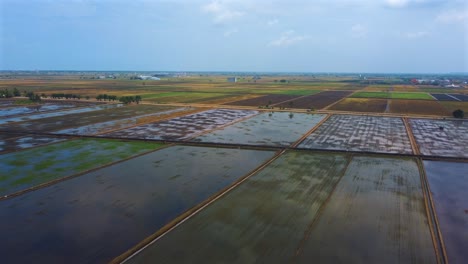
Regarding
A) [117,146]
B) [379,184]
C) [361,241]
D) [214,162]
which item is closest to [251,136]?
[214,162]

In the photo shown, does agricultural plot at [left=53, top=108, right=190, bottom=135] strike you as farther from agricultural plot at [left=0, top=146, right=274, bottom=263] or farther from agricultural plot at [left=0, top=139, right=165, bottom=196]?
agricultural plot at [left=0, top=146, right=274, bottom=263]

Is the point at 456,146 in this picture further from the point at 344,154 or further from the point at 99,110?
the point at 99,110

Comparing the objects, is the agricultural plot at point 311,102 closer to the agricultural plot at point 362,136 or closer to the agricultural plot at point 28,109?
the agricultural plot at point 362,136

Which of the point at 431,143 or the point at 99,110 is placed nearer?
the point at 431,143

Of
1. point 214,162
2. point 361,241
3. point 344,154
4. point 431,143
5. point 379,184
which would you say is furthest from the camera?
point 431,143

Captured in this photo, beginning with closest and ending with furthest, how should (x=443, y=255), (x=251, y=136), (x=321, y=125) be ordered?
(x=443, y=255) < (x=251, y=136) < (x=321, y=125)

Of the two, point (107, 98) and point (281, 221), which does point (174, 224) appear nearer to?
point (281, 221)

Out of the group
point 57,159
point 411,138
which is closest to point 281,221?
point 57,159
